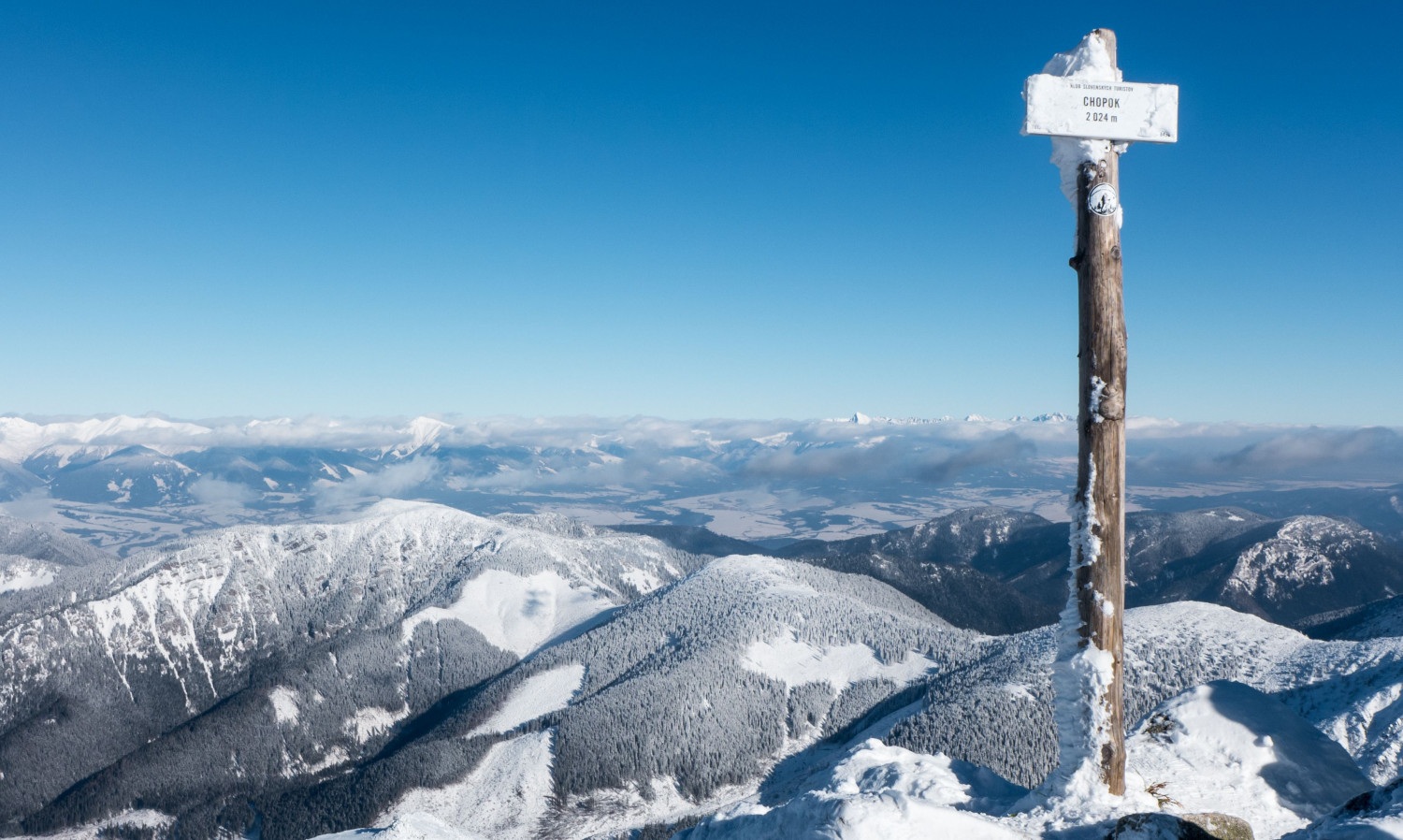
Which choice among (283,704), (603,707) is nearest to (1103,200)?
(603,707)

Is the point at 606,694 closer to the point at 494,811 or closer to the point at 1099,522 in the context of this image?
the point at 494,811

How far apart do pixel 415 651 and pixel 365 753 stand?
34.9m

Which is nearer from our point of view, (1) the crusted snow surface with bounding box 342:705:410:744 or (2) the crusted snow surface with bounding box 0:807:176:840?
(2) the crusted snow surface with bounding box 0:807:176:840

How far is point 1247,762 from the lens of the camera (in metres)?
12.7

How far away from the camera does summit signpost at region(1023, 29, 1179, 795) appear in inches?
360

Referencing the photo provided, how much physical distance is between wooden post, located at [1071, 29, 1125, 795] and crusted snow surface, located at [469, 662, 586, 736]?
457ft

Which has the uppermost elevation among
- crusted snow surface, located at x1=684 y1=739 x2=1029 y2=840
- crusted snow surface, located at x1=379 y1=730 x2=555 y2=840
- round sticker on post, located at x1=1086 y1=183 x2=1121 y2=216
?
round sticker on post, located at x1=1086 y1=183 x2=1121 y2=216

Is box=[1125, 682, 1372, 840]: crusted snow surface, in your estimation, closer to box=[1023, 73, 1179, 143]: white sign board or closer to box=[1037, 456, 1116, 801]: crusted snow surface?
box=[1037, 456, 1116, 801]: crusted snow surface

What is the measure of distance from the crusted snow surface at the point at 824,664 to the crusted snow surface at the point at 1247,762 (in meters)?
127

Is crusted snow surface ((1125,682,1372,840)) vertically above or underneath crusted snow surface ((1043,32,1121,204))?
underneath

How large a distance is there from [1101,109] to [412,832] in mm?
73165

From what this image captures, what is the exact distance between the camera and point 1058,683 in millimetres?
10039

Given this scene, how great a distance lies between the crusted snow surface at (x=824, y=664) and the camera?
13438 cm

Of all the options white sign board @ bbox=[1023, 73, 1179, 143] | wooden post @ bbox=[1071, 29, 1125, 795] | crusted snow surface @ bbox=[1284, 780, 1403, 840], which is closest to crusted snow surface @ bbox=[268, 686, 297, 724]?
wooden post @ bbox=[1071, 29, 1125, 795]
